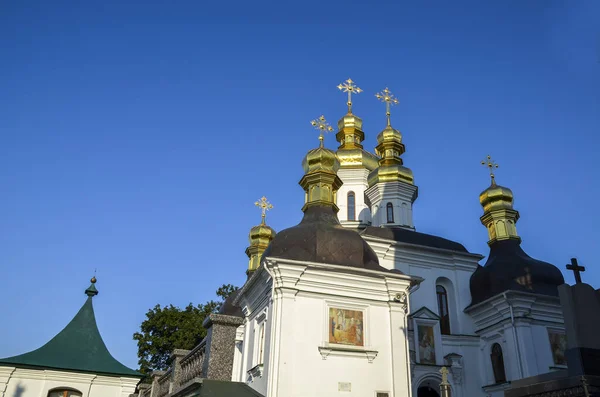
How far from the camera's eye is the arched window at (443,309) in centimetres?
1894

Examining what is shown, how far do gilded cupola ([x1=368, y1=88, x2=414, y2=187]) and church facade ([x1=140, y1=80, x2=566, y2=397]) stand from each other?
0.22 ft

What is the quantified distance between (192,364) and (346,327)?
3.78m

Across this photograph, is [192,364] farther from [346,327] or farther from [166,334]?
[166,334]

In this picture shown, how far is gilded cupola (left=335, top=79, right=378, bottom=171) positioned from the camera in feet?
91.5

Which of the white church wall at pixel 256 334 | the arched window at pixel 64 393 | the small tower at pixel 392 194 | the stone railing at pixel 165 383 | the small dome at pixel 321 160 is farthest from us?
the small tower at pixel 392 194

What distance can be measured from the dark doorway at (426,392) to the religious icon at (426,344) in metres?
0.93

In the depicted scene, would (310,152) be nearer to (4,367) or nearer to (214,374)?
(214,374)

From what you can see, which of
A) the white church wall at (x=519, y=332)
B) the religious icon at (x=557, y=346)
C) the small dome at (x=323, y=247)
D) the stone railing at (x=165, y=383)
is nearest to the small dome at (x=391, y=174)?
the white church wall at (x=519, y=332)

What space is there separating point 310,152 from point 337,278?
663cm

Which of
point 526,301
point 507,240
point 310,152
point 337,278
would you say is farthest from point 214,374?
point 507,240

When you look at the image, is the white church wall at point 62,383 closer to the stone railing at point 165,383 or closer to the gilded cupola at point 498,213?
the stone railing at point 165,383

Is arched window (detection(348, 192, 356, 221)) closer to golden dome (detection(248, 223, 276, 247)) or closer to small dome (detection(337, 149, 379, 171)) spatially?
small dome (detection(337, 149, 379, 171))

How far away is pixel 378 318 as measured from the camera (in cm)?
1248

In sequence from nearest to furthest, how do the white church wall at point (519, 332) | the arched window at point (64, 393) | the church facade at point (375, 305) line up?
the church facade at point (375, 305), the white church wall at point (519, 332), the arched window at point (64, 393)
